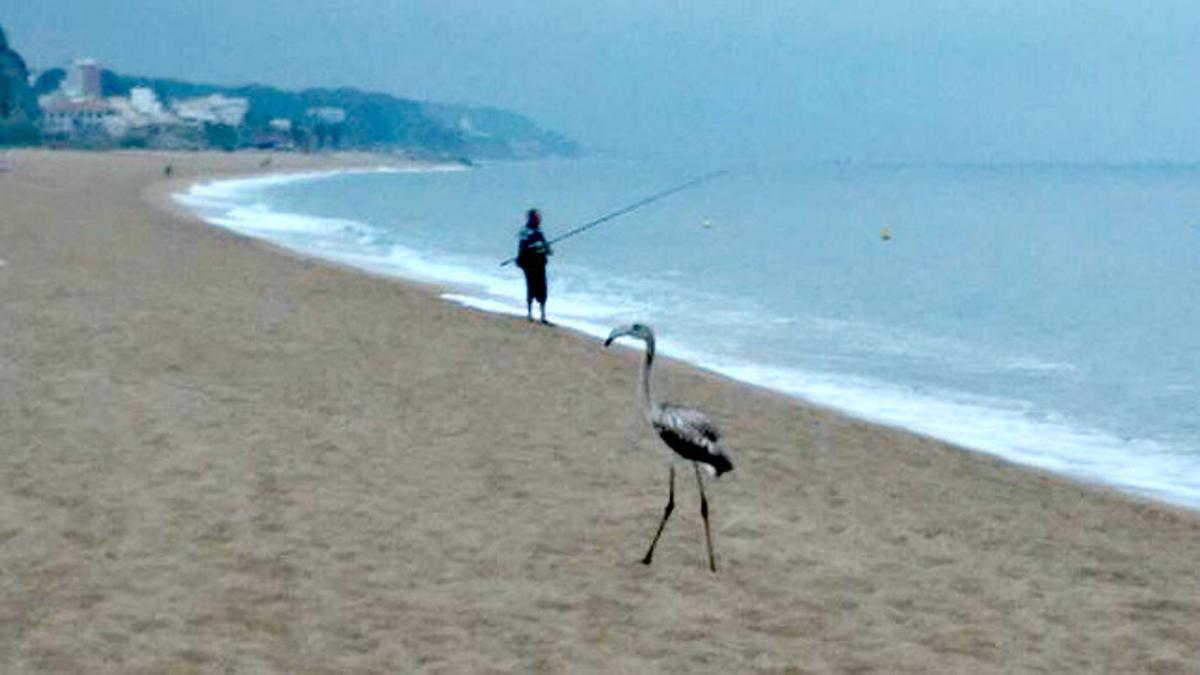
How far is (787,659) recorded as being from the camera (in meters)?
7.34

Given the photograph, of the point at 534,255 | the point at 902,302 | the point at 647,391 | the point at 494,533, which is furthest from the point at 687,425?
the point at 902,302

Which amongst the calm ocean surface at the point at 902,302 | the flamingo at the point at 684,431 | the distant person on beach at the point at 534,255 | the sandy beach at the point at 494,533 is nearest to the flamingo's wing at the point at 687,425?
the flamingo at the point at 684,431

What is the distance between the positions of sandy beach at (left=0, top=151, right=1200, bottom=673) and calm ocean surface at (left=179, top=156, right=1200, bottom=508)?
9.05 ft

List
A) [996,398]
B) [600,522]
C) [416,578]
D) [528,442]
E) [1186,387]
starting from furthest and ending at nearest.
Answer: [1186,387] < [996,398] < [528,442] < [600,522] < [416,578]

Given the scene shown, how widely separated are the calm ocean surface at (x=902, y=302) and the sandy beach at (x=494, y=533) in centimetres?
276

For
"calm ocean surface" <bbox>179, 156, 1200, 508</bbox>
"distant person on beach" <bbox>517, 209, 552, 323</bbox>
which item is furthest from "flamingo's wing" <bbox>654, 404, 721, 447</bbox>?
"distant person on beach" <bbox>517, 209, 552, 323</bbox>

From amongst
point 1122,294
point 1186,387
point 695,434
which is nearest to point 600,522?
point 695,434

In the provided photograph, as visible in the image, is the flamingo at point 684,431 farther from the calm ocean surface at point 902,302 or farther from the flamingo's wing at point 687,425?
the calm ocean surface at point 902,302

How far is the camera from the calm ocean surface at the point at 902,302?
1777 centimetres

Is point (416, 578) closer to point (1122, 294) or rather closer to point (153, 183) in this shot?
point (1122, 294)

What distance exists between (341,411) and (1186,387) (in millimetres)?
14076

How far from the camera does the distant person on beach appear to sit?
21.2 meters

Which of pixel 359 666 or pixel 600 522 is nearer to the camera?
pixel 359 666

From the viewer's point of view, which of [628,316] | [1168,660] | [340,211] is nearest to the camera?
[1168,660]
